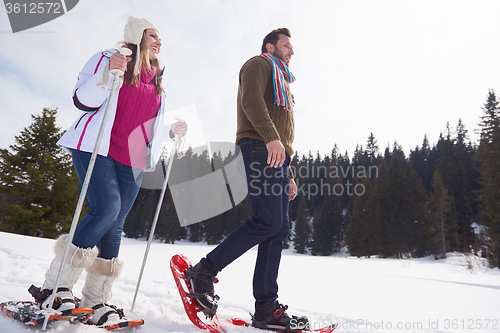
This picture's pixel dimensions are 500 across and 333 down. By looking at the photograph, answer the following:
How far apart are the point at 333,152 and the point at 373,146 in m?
8.86

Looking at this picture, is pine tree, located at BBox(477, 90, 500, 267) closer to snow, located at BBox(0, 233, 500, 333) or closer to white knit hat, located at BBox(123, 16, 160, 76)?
snow, located at BBox(0, 233, 500, 333)

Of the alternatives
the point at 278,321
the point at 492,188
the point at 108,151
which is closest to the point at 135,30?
the point at 108,151

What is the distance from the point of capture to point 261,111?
2.09m

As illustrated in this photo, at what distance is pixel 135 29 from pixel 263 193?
1507mm

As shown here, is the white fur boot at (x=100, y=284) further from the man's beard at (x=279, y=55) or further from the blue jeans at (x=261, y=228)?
the man's beard at (x=279, y=55)

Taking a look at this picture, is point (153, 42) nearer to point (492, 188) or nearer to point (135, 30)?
point (135, 30)

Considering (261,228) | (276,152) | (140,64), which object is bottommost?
(261,228)

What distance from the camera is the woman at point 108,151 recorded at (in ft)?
5.60

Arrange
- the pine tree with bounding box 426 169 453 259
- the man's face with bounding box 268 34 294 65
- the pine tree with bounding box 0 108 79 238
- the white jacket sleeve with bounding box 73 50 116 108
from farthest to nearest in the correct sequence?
the pine tree with bounding box 426 169 453 259
the pine tree with bounding box 0 108 79 238
the man's face with bounding box 268 34 294 65
the white jacket sleeve with bounding box 73 50 116 108

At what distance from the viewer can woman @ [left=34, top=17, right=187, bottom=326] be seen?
1707 millimetres

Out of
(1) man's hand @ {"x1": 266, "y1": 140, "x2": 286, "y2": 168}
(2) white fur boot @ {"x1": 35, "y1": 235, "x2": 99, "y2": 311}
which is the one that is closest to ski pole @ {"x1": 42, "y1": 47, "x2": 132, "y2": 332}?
(2) white fur boot @ {"x1": 35, "y1": 235, "x2": 99, "y2": 311}

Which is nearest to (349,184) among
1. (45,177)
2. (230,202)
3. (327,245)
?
(327,245)

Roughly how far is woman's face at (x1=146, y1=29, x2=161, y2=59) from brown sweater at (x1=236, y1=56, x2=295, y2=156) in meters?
0.69

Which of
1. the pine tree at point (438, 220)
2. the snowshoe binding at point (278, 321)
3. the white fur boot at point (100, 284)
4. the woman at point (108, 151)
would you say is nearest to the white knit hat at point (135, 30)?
the woman at point (108, 151)
